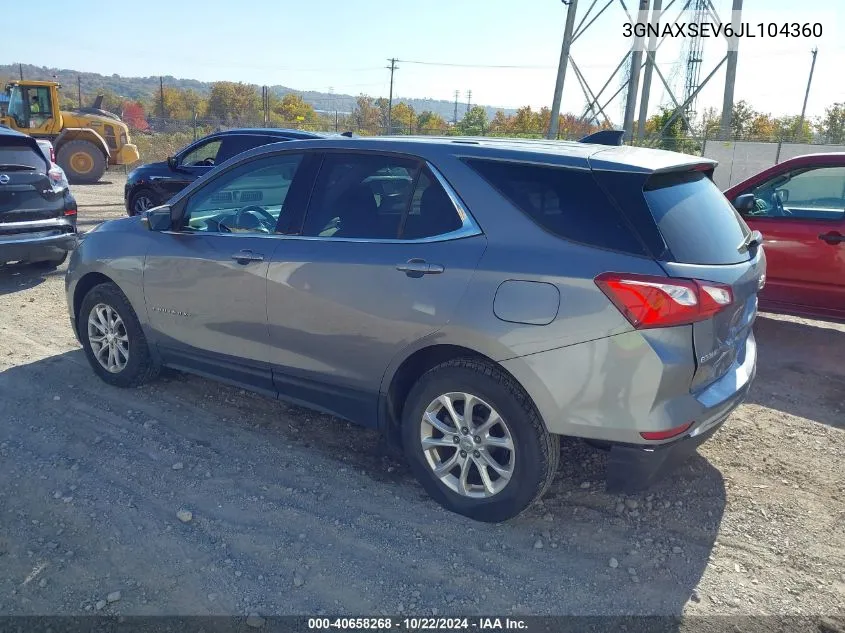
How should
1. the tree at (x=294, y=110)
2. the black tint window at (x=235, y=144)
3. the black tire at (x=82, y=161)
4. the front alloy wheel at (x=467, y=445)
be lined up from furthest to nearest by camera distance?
the tree at (x=294, y=110), the black tire at (x=82, y=161), the black tint window at (x=235, y=144), the front alloy wheel at (x=467, y=445)

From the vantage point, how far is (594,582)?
2973 millimetres

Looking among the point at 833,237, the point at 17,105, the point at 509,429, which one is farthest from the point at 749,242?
the point at 17,105

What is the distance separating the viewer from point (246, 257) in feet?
13.1

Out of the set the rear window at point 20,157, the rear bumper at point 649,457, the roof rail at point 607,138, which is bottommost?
the rear bumper at point 649,457

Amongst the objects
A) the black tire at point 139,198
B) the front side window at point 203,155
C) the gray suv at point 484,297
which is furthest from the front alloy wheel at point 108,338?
the black tire at point 139,198

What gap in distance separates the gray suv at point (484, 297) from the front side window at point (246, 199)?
0.01m

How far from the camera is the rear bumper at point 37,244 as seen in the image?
7410mm

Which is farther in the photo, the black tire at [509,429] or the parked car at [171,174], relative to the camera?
the parked car at [171,174]

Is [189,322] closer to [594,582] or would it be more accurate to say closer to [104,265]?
[104,265]

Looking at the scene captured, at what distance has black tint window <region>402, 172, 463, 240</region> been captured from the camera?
132 inches

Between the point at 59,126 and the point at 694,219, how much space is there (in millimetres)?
21386

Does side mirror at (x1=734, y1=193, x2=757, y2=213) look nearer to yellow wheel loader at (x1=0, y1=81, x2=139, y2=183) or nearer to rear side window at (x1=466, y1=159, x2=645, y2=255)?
rear side window at (x1=466, y1=159, x2=645, y2=255)

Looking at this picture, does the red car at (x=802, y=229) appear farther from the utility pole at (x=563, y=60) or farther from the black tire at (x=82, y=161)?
the black tire at (x=82, y=161)

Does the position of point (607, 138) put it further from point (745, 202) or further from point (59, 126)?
point (59, 126)
